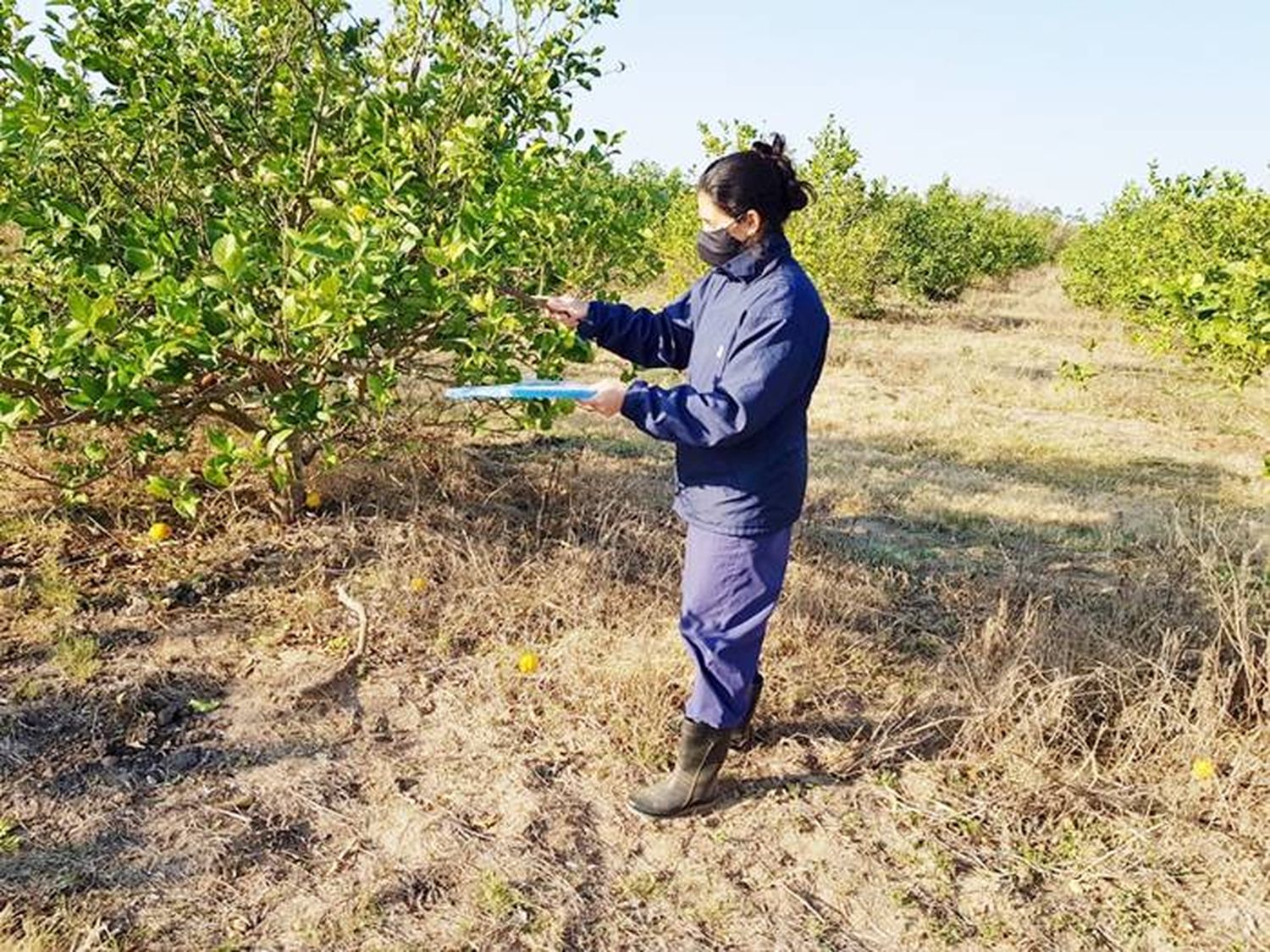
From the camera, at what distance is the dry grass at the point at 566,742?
228cm

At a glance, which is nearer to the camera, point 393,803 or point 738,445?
point 738,445

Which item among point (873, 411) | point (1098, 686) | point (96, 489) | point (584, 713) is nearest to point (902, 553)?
point (1098, 686)

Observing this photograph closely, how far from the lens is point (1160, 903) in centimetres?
242

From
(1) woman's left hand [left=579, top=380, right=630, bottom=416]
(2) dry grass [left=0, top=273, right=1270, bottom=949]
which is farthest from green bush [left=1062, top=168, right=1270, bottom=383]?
(1) woman's left hand [left=579, top=380, right=630, bottom=416]

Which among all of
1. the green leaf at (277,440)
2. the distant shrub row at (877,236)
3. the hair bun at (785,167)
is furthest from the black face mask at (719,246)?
the distant shrub row at (877,236)

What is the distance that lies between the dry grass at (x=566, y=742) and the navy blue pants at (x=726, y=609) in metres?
0.37

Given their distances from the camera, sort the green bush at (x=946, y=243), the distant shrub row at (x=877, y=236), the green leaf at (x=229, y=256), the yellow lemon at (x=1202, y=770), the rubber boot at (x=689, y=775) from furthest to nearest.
Answer: the green bush at (x=946, y=243), the distant shrub row at (x=877, y=236), the yellow lemon at (x=1202, y=770), the rubber boot at (x=689, y=775), the green leaf at (x=229, y=256)

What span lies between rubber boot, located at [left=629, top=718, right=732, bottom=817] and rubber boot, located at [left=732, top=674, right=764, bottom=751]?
199mm

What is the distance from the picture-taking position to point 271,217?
11.5 ft

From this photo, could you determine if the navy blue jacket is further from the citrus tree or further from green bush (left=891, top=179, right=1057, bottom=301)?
green bush (left=891, top=179, right=1057, bottom=301)

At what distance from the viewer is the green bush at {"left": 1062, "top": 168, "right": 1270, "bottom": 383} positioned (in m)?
2.64

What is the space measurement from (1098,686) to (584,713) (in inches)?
70.9

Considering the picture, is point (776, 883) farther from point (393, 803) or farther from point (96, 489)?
point (96, 489)

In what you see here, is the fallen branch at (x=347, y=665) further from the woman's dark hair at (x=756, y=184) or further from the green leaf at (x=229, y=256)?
the woman's dark hair at (x=756, y=184)
